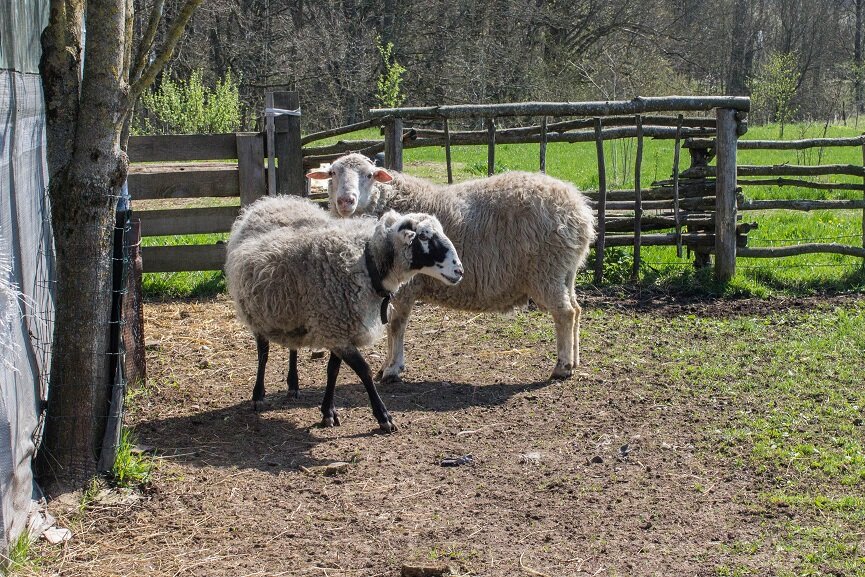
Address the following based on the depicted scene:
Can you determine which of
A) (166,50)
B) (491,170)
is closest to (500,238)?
(491,170)

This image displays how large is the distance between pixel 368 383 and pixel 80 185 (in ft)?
7.54

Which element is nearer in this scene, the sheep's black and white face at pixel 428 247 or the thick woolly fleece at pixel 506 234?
the sheep's black and white face at pixel 428 247

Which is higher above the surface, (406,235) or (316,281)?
(406,235)

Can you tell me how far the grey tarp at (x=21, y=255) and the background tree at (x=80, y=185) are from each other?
0.36ft

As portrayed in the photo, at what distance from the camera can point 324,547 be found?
4.35 meters

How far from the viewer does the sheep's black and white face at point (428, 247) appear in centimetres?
620

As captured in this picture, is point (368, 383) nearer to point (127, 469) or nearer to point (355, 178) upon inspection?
point (127, 469)

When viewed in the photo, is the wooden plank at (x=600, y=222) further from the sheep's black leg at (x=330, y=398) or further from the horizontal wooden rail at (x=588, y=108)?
the sheep's black leg at (x=330, y=398)

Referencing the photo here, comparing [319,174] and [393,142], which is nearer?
[319,174]

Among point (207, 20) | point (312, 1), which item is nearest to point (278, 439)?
point (207, 20)

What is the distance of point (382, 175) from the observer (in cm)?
762

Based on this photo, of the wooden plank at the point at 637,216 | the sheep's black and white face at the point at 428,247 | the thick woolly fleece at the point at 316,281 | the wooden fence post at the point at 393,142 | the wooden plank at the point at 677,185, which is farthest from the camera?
the wooden plank at the point at 677,185

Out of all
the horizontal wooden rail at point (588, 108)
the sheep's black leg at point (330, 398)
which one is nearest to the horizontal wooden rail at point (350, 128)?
the horizontal wooden rail at point (588, 108)

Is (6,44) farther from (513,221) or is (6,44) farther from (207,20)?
(207,20)
